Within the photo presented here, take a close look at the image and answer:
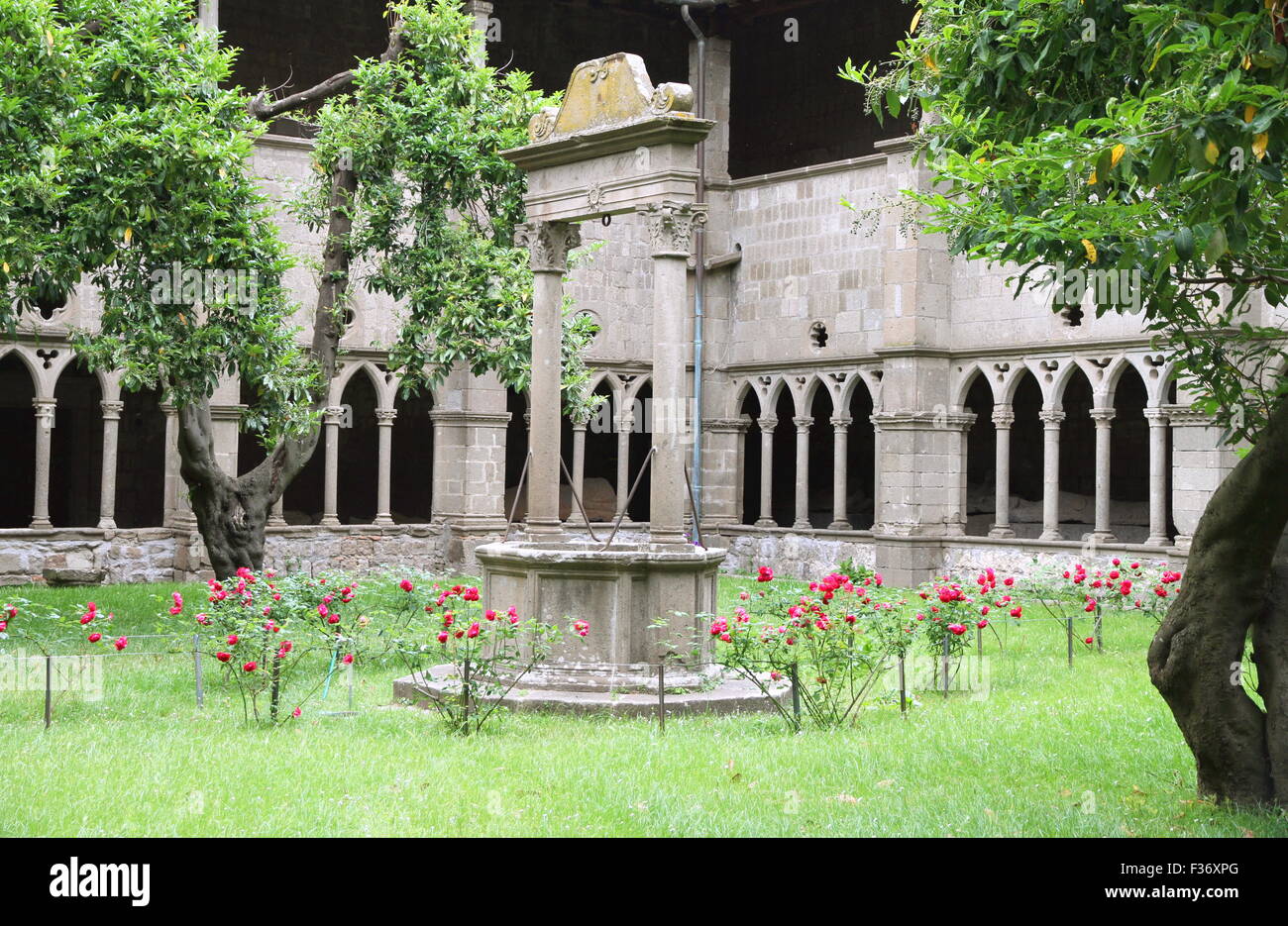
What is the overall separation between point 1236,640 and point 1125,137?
2.07 metres

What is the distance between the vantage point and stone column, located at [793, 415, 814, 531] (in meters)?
19.7

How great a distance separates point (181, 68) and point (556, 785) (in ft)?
24.3

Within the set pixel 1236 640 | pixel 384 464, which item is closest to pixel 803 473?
pixel 384 464

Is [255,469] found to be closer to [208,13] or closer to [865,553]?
[208,13]

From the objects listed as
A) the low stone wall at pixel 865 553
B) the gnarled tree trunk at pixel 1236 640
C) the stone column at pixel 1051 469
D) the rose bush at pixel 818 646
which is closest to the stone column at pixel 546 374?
the rose bush at pixel 818 646

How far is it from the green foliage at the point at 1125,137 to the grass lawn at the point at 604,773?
1.98 meters

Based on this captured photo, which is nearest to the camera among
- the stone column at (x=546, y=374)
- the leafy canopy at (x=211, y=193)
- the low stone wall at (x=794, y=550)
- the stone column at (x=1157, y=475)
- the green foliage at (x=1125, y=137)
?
the green foliage at (x=1125, y=137)

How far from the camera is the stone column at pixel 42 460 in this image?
52.7 ft

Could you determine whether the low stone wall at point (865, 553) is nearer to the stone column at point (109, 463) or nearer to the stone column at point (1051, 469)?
the stone column at point (1051, 469)

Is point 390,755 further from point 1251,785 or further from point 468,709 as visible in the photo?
point 1251,785

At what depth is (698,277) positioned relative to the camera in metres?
20.1

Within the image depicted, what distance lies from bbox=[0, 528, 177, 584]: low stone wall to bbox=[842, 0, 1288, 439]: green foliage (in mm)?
11479

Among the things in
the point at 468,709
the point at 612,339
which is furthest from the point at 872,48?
the point at 468,709

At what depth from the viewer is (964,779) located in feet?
21.8
